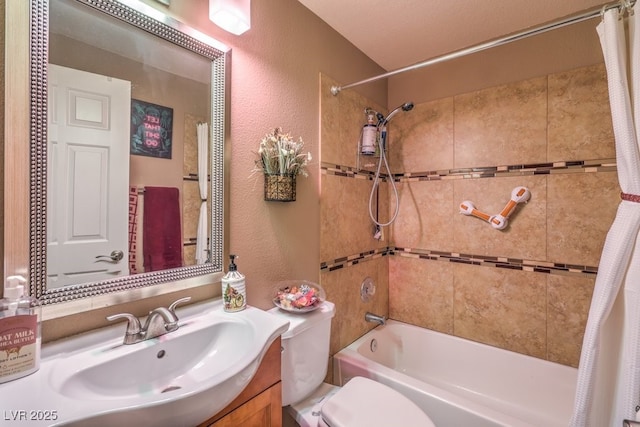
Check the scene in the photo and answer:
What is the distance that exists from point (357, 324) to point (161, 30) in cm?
186

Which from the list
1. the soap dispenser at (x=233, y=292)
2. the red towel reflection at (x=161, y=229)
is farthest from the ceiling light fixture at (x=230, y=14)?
the soap dispenser at (x=233, y=292)

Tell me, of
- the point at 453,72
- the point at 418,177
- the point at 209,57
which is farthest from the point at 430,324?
the point at 209,57

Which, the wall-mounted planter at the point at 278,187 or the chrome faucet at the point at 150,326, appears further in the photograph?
the wall-mounted planter at the point at 278,187

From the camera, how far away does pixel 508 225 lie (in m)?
1.82

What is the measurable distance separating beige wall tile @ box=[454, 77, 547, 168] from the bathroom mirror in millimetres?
1602

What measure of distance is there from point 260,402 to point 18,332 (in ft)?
2.10

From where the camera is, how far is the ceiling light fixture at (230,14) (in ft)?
3.42

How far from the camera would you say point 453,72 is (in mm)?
2008

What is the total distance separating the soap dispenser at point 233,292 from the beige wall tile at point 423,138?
1603mm

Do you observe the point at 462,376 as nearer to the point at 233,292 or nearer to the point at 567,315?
the point at 567,315

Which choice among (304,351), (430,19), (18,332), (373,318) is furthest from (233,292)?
(430,19)

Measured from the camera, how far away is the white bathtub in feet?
4.25

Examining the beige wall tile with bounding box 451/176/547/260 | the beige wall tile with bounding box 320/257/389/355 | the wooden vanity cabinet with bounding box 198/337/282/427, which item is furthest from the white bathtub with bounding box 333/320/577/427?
the wooden vanity cabinet with bounding box 198/337/282/427

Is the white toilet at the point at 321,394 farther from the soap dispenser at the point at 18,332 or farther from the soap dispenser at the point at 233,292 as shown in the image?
the soap dispenser at the point at 18,332
